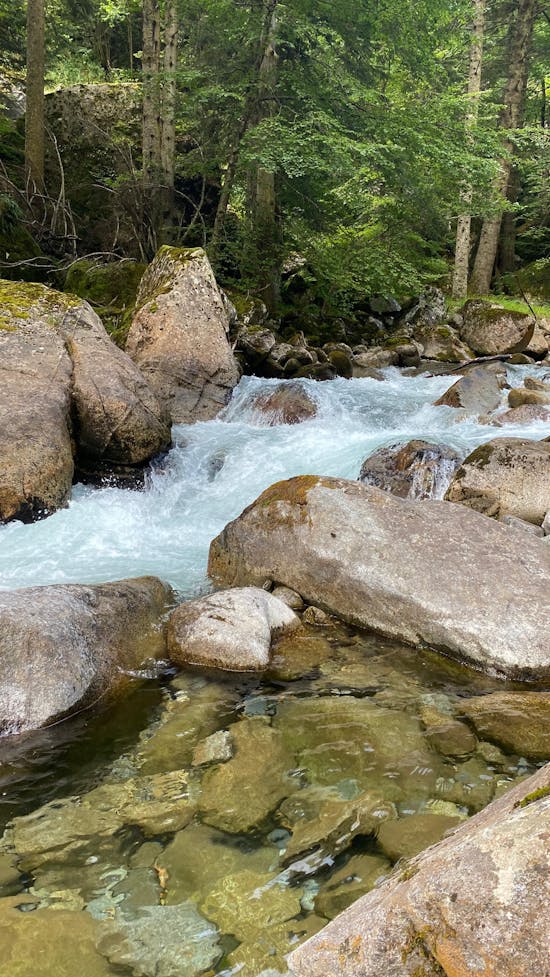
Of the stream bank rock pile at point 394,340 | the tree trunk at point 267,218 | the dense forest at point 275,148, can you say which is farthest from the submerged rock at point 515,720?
the tree trunk at point 267,218

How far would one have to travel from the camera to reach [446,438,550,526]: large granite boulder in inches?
265

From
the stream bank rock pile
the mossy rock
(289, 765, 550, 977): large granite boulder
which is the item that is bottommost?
(289, 765, 550, 977): large granite boulder

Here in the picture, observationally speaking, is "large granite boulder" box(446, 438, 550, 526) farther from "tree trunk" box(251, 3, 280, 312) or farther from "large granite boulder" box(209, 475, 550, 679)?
"tree trunk" box(251, 3, 280, 312)

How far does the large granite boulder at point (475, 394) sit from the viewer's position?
10.6m

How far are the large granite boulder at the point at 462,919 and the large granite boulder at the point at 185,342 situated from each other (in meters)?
9.43

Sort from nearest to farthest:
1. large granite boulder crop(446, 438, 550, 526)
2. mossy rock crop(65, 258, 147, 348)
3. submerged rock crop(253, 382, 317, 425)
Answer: large granite boulder crop(446, 438, 550, 526) → submerged rock crop(253, 382, 317, 425) → mossy rock crop(65, 258, 147, 348)

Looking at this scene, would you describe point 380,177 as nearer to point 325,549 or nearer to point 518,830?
point 325,549

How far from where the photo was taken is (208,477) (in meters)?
9.02

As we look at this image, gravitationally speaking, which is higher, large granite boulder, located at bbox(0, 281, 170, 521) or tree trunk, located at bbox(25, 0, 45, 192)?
tree trunk, located at bbox(25, 0, 45, 192)

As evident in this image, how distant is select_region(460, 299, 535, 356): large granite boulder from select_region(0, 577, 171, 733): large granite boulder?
13537 millimetres

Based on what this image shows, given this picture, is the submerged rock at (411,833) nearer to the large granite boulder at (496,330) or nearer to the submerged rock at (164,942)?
the submerged rock at (164,942)

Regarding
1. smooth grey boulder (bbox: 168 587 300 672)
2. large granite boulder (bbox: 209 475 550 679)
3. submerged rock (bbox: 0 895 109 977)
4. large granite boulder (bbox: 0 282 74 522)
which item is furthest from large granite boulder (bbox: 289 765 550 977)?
large granite boulder (bbox: 0 282 74 522)

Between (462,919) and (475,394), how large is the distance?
33.5ft

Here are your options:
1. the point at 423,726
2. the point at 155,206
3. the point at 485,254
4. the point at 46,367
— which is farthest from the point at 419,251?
the point at 423,726
